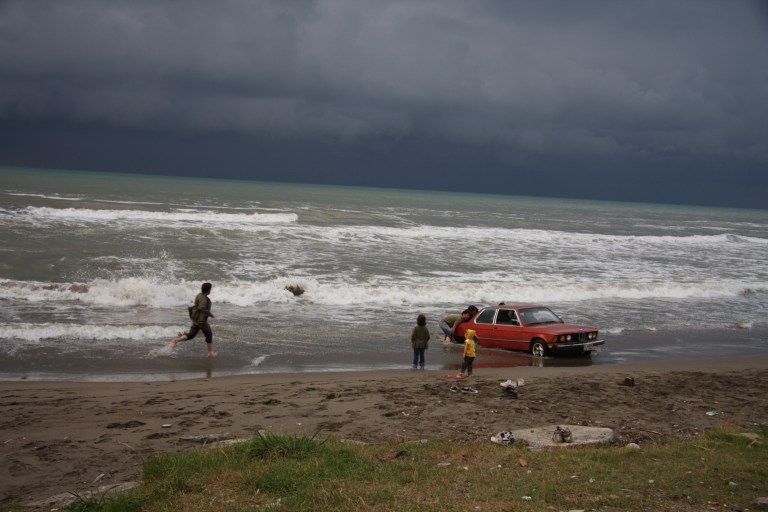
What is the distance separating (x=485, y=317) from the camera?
1781 centimetres

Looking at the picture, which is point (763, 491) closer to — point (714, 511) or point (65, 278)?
point (714, 511)

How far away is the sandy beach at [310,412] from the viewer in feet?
25.9

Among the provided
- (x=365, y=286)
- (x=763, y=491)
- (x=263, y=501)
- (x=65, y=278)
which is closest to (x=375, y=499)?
(x=263, y=501)

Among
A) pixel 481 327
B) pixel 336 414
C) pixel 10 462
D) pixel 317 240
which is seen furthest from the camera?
pixel 317 240

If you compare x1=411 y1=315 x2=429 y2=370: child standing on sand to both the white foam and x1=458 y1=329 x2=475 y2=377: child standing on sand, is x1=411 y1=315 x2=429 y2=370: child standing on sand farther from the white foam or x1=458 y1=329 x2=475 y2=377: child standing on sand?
the white foam

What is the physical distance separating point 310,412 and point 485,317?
8.77 metres

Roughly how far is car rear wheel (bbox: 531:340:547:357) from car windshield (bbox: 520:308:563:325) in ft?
2.41

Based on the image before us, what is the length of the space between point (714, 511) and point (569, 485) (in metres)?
1.26

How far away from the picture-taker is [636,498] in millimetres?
6086

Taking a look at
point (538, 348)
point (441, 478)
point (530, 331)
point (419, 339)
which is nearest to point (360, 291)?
point (530, 331)

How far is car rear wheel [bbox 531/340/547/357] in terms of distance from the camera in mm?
16312

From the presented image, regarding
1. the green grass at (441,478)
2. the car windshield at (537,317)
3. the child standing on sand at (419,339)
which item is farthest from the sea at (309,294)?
the green grass at (441,478)

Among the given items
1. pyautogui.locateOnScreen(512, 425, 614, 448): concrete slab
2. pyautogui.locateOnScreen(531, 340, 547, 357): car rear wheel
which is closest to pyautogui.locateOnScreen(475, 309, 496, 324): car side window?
pyautogui.locateOnScreen(531, 340, 547, 357): car rear wheel

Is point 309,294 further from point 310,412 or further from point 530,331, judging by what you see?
point 310,412
